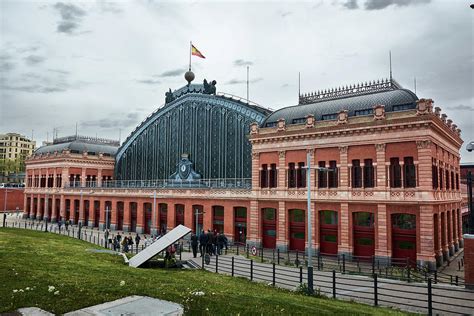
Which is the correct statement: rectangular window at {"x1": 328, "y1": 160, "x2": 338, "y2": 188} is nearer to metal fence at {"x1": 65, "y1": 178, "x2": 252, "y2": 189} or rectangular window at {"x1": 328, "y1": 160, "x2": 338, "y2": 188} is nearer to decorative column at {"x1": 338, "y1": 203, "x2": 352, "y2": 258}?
decorative column at {"x1": 338, "y1": 203, "x2": 352, "y2": 258}

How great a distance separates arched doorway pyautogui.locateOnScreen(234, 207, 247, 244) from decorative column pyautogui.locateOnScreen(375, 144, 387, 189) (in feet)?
53.3

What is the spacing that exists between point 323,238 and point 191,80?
3836 centimetres

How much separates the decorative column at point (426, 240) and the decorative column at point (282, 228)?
1262 cm

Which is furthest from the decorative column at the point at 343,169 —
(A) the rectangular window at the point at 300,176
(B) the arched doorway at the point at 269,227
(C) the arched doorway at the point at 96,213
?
(C) the arched doorway at the point at 96,213

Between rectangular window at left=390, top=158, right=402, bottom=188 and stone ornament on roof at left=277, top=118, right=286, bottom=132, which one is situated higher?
stone ornament on roof at left=277, top=118, right=286, bottom=132

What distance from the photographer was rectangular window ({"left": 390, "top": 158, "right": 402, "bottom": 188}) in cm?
3178

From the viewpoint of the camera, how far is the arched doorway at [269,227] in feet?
131

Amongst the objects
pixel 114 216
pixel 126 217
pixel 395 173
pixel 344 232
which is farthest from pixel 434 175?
pixel 114 216

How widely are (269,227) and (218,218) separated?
792cm

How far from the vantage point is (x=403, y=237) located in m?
31.2

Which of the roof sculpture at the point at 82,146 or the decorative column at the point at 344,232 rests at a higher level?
the roof sculpture at the point at 82,146

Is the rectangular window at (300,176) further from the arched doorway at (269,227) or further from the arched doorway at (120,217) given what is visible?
the arched doorway at (120,217)

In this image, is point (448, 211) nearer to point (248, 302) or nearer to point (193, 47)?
point (248, 302)

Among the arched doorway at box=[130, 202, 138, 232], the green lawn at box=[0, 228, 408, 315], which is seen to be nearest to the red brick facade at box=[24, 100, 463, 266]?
the arched doorway at box=[130, 202, 138, 232]
